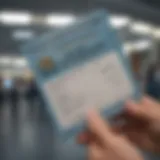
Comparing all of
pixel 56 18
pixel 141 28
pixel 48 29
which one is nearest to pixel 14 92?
pixel 141 28

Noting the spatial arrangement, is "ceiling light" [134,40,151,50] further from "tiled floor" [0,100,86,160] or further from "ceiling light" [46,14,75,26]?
"tiled floor" [0,100,86,160]

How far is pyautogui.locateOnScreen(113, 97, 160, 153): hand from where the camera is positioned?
1.84 ft

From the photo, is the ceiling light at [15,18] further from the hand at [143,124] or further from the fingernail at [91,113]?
the fingernail at [91,113]

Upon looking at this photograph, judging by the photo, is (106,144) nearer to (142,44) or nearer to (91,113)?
(91,113)

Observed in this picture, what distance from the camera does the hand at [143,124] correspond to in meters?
0.56

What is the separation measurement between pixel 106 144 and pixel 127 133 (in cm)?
16

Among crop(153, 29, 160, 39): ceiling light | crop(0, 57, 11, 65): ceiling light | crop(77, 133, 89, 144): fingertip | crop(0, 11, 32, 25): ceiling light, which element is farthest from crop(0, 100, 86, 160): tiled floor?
crop(0, 57, 11, 65): ceiling light

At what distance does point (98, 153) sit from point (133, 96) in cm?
9

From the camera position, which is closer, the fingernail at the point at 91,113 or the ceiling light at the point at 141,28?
the fingernail at the point at 91,113

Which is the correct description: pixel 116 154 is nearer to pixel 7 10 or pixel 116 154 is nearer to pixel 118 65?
pixel 118 65

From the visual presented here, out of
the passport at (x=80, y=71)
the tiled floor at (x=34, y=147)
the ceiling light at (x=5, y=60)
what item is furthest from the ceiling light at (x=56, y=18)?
the ceiling light at (x=5, y=60)

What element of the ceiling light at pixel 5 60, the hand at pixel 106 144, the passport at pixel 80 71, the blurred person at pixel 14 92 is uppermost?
the ceiling light at pixel 5 60

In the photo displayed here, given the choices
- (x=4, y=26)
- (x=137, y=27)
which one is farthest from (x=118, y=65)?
(x=4, y=26)

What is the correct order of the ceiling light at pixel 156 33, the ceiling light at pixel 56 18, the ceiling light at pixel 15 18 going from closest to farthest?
the ceiling light at pixel 56 18
the ceiling light at pixel 15 18
the ceiling light at pixel 156 33
